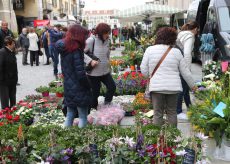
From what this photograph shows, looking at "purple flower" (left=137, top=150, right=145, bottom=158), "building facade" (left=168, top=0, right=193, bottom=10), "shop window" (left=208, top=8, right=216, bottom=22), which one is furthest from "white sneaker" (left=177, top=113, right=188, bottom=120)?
"building facade" (left=168, top=0, right=193, bottom=10)

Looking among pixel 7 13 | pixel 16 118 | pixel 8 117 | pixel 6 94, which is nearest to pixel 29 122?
→ pixel 16 118

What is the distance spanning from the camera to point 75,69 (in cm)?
503

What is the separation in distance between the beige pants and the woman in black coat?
3.20ft

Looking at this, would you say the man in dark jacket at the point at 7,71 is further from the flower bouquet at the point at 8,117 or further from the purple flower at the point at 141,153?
the purple flower at the point at 141,153

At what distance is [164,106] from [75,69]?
1.40 m

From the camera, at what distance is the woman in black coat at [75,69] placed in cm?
495

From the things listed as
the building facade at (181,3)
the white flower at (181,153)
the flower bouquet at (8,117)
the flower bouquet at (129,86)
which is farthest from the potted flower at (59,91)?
the building facade at (181,3)

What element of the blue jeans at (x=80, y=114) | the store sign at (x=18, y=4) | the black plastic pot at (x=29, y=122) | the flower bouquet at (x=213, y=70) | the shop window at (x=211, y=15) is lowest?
the black plastic pot at (x=29, y=122)

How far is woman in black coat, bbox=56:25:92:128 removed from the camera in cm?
495

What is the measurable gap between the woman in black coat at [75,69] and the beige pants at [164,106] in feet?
3.20

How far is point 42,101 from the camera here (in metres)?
8.20

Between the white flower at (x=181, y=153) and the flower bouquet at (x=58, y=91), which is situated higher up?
the white flower at (x=181, y=153)

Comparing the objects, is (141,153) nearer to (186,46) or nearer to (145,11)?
(186,46)

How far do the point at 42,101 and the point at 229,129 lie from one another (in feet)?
15.8
